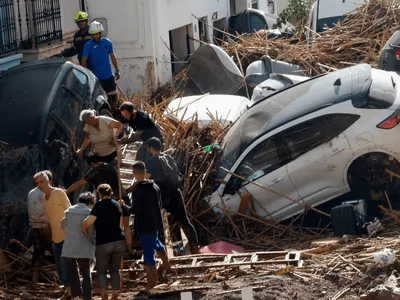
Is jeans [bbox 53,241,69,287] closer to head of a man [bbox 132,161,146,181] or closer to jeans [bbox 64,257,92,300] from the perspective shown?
jeans [bbox 64,257,92,300]

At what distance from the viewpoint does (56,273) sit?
34.9 feet

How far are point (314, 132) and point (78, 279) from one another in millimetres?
4088

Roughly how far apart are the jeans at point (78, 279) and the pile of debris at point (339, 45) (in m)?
10.8

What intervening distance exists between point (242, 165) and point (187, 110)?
3266 mm

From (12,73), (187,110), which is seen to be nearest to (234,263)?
(12,73)

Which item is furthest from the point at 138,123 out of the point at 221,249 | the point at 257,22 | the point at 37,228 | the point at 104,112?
the point at 257,22

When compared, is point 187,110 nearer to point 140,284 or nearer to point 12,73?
point 12,73

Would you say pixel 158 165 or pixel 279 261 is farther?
pixel 158 165

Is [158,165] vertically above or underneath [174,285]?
above

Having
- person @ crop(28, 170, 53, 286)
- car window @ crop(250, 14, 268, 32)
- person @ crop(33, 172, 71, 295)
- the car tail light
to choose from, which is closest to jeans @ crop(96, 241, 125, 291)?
person @ crop(33, 172, 71, 295)

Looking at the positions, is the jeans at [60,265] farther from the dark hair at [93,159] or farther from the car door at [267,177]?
the car door at [267,177]

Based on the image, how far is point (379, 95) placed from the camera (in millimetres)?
12281

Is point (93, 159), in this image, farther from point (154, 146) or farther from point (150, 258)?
point (150, 258)

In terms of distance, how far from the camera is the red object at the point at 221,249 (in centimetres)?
1145
